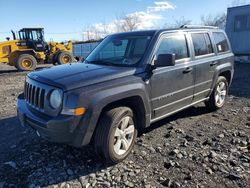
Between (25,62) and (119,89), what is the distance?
47.8 ft

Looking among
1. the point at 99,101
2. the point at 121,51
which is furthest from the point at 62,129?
the point at 121,51

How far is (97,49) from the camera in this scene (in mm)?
5297

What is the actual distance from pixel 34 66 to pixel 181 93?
13985 mm

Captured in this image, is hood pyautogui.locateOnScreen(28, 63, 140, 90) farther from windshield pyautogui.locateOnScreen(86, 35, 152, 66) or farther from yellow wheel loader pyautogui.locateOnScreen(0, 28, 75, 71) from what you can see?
yellow wheel loader pyautogui.locateOnScreen(0, 28, 75, 71)

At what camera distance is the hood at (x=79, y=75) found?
140 inches

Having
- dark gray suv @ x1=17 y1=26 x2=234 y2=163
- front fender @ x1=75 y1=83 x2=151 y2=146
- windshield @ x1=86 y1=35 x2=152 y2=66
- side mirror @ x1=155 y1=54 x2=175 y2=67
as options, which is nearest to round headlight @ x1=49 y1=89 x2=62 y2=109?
dark gray suv @ x1=17 y1=26 x2=234 y2=163

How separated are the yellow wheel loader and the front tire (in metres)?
14.2

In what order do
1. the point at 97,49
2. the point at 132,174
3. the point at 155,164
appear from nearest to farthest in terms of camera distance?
the point at 132,174, the point at 155,164, the point at 97,49

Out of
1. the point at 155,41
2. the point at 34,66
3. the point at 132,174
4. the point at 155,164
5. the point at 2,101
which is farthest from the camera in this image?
the point at 34,66

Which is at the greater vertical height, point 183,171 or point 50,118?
point 50,118

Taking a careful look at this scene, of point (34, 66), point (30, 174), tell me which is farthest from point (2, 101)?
point (34, 66)

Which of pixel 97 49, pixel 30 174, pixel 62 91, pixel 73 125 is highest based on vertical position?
pixel 97 49

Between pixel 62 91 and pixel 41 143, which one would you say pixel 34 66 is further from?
pixel 62 91

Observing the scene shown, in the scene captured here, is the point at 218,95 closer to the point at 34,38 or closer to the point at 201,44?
the point at 201,44
